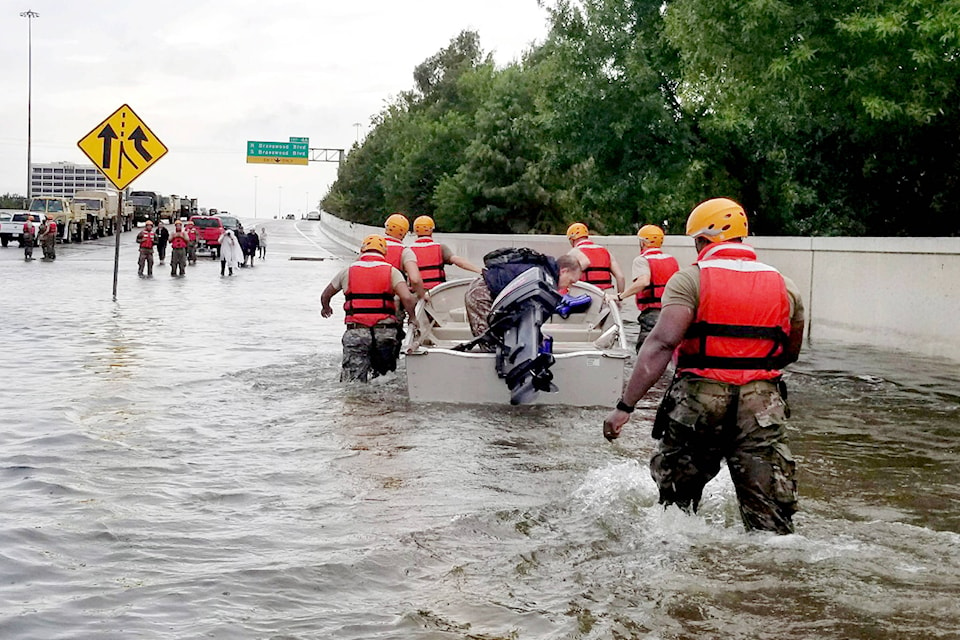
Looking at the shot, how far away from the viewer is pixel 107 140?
83.9ft

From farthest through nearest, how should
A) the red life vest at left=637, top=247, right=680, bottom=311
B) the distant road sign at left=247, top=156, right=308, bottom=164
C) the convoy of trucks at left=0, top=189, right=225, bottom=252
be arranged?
the distant road sign at left=247, top=156, right=308, bottom=164 < the convoy of trucks at left=0, top=189, right=225, bottom=252 < the red life vest at left=637, top=247, right=680, bottom=311

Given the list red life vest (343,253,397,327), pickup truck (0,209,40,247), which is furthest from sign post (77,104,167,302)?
pickup truck (0,209,40,247)

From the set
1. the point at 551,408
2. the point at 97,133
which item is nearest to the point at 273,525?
the point at 551,408

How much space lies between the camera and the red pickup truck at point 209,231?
179ft

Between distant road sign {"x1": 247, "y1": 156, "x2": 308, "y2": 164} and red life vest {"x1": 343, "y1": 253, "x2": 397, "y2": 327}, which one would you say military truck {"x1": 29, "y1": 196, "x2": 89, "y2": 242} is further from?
red life vest {"x1": 343, "y1": 253, "x2": 397, "y2": 327}

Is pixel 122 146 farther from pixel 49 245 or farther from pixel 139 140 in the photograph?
pixel 49 245

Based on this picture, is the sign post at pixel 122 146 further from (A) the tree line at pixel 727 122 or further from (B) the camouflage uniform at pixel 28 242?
(B) the camouflage uniform at pixel 28 242

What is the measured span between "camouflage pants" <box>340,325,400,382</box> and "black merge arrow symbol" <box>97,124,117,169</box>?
1378 centimetres

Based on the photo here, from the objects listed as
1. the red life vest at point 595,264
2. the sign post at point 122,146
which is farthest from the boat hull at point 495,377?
the sign post at point 122,146

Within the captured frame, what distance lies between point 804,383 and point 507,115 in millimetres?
51024

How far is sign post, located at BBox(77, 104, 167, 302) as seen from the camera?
25.4 metres

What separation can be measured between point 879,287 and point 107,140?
569 inches

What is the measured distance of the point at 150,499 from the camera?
317 inches

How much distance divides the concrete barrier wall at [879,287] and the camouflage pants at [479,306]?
667cm
